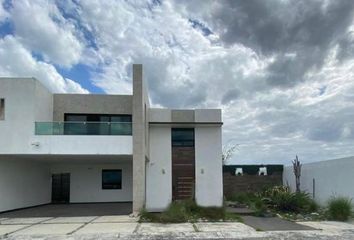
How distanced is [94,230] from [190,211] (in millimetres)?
4731

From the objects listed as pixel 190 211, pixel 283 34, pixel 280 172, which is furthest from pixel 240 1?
pixel 280 172

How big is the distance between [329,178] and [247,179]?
22.1 ft

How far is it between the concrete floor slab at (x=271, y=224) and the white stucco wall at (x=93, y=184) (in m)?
10.3

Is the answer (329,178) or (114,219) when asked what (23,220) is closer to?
(114,219)

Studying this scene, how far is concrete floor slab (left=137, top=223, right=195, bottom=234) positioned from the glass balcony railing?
4.77 meters

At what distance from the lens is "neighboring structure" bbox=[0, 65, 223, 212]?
17.4m

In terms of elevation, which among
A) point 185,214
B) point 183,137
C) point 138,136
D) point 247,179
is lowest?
point 185,214

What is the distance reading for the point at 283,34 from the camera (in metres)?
16.1

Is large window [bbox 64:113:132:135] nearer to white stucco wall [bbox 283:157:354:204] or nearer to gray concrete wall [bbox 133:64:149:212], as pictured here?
gray concrete wall [bbox 133:64:149:212]

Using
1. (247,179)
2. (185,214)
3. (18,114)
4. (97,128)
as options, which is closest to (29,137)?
(18,114)

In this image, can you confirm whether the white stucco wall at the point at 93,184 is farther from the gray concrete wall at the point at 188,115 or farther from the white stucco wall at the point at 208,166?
the white stucco wall at the point at 208,166

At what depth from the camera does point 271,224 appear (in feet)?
48.6

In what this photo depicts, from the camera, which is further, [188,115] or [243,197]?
[243,197]

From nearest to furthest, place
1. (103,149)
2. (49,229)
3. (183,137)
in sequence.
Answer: (49,229)
(103,149)
(183,137)
